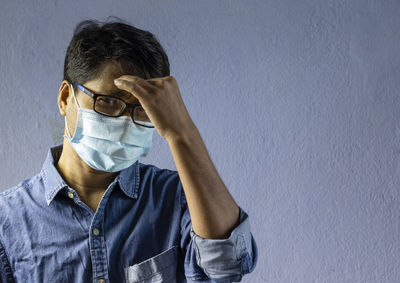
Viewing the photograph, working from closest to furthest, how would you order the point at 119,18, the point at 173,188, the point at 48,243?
the point at 48,243 < the point at 173,188 < the point at 119,18

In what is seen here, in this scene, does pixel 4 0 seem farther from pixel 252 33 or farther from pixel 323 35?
pixel 323 35

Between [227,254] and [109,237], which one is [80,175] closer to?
[109,237]

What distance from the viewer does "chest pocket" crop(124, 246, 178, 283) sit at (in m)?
0.92

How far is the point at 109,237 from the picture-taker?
3.01ft

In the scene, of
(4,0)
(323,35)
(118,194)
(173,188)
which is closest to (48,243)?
(118,194)

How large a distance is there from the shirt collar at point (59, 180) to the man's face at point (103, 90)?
9 cm

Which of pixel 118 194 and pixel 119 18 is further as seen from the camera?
pixel 119 18

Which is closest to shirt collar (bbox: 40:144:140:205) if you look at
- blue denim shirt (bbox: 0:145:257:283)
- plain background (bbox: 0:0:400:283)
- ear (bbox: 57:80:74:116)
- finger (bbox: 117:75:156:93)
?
blue denim shirt (bbox: 0:145:257:283)

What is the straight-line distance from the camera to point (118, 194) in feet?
3.14

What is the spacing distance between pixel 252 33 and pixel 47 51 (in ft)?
1.85

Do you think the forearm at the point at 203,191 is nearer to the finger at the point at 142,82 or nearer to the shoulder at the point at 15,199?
the finger at the point at 142,82

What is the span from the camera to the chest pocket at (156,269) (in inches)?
36.2

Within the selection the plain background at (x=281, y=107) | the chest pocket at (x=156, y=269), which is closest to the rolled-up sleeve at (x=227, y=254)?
the chest pocket at (x=156, y=269)

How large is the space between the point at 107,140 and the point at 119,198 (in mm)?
127
